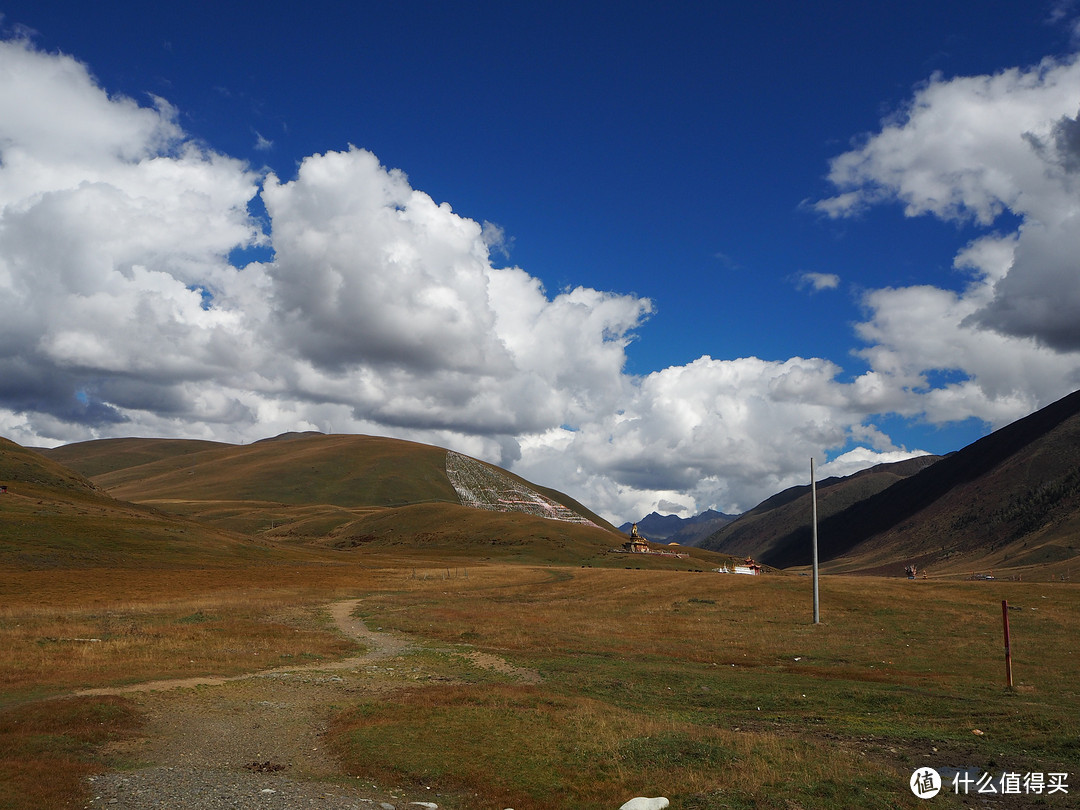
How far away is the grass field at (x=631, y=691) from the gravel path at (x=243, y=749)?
0.68m

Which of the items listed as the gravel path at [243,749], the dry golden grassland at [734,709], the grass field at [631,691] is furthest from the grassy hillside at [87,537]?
the gravel path at [243,749]

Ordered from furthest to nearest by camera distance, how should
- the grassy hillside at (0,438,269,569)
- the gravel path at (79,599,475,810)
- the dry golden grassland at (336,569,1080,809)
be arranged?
the grassy hillside at (0,438,269,569)
the dry golden grassland at (336,569,1080,809)
the gravel path at (79,599,475,810)

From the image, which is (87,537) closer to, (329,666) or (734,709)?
(329,666)

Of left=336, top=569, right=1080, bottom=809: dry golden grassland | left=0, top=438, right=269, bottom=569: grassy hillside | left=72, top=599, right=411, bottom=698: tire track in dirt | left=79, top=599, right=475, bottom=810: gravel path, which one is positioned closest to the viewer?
left=79, top=599, right=475, bottom=810: gravel path

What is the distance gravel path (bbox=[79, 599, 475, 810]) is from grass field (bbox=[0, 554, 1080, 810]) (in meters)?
0.68

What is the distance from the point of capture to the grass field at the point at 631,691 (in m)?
13.7

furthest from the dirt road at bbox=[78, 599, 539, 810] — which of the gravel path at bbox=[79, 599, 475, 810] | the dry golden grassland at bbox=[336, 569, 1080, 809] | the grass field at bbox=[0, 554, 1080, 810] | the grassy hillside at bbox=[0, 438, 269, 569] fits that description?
the grassy hillside at bbox=[0, 438, 269, 569]

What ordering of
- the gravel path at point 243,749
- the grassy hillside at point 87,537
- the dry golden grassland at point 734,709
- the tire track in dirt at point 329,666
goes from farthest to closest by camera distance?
the grassy hillside at point 87,537 → the tire track in dirt at point 329,666 → the dry golden grassland at point 734,709 → the gravel path at point 243,749

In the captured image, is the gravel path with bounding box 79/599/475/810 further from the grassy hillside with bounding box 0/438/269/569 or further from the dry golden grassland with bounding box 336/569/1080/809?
the grassy hillside with bounding box 0/438/269/569

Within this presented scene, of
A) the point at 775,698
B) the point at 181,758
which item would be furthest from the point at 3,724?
the point at 775,698

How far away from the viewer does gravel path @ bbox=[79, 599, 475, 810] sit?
12430 mm

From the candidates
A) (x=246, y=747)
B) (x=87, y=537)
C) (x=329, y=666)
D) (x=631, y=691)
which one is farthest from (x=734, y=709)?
(x=87, y=537)

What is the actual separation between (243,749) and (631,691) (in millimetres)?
12619

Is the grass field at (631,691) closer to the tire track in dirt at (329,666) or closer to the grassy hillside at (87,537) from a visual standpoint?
the tire track in dirt at (329,666)
